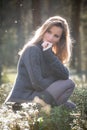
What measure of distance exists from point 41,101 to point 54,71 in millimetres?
717

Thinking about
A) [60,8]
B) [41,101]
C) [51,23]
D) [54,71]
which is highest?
[60,8]

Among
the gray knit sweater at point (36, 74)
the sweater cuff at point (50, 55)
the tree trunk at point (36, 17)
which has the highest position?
the tree trunk at point (36, 17)

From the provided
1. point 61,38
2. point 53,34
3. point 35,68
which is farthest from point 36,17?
point 35,68

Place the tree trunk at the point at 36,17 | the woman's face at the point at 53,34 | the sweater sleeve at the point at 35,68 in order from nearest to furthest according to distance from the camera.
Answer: the sweater sleeve at the point at 35,68
the woman's face at the point at 53,34
the tree trunk at the point at 36,17

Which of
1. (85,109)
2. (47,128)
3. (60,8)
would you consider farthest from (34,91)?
(60,8)

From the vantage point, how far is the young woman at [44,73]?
26.5 feet

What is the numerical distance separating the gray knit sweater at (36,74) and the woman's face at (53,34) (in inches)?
6.3

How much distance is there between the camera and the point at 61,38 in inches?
343

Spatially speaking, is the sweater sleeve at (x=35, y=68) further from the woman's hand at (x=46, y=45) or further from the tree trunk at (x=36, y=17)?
the tree trunk at (x=36, y=17)

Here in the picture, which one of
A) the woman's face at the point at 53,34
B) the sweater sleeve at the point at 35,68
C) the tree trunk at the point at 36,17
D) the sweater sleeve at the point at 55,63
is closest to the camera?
the sweater sleeve at the point at 35,68

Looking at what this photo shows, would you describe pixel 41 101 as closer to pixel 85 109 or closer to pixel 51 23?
pixel 85 109

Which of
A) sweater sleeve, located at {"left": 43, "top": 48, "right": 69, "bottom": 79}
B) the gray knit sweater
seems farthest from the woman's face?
sweater sleeve, located at {"left": 43, "top": 48, "right": 69, "bottom": 79}

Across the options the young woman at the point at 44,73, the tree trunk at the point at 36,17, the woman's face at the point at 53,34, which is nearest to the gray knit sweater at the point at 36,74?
the young woman at the point at 44,73

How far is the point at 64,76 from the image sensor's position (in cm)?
828
